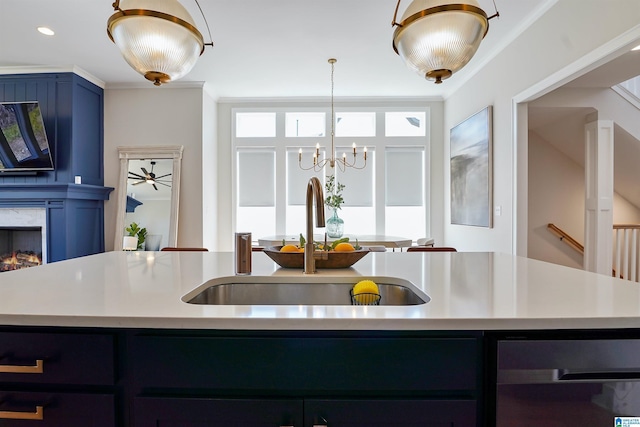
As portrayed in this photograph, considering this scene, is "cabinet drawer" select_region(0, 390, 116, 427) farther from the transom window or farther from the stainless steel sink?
the transom window

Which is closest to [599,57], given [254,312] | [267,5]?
[267,5]

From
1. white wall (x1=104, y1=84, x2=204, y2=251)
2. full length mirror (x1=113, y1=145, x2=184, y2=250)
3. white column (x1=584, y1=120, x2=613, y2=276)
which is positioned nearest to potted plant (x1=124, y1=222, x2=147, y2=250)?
full length mirror (x1=113, y1=145, x2=184, y2=250)

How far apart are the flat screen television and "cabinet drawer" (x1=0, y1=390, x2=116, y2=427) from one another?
4168 millimetres

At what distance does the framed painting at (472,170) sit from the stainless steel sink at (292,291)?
2.87 meters

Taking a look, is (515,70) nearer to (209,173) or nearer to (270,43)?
(270,43)

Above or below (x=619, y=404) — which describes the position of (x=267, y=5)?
above

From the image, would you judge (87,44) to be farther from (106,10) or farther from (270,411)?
(270,411)

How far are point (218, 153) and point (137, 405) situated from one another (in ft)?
15.9

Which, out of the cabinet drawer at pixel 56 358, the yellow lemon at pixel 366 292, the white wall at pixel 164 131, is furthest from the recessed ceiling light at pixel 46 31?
the yellow lemon at pixel 366 292

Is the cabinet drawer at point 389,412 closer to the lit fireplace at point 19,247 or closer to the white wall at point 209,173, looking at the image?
the white wall at point 209,173

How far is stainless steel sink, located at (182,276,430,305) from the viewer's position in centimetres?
120

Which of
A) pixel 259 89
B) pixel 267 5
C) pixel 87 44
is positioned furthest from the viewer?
pixel 259 89

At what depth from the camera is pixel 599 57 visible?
7.14 ft

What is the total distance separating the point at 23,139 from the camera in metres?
3.89
